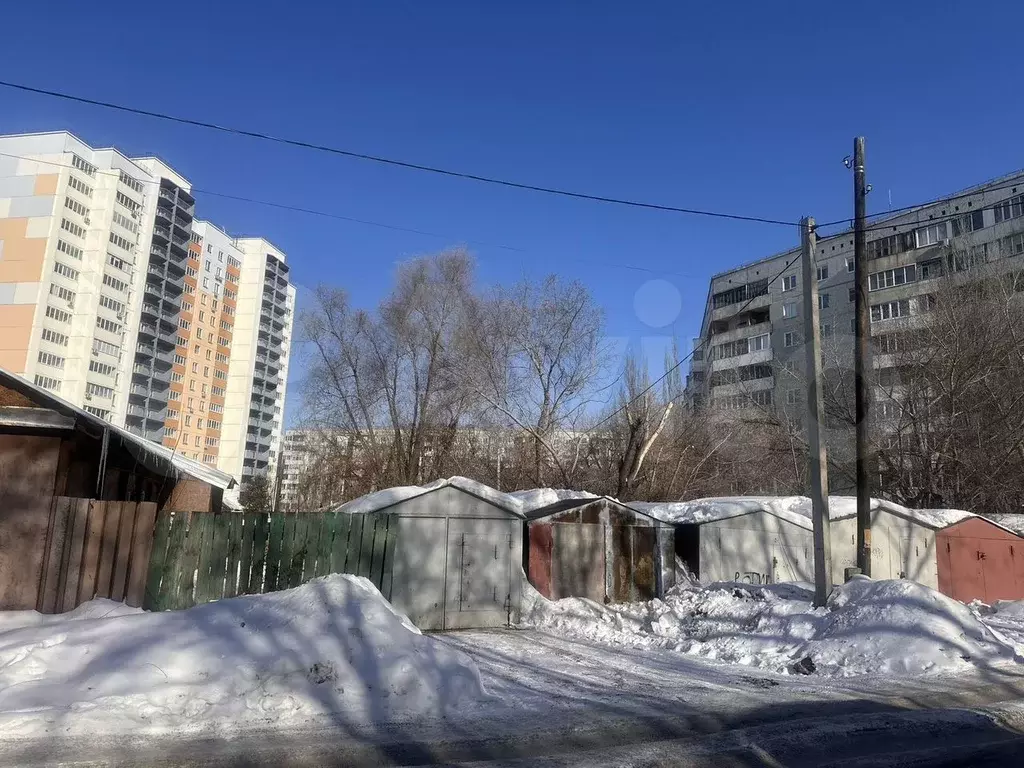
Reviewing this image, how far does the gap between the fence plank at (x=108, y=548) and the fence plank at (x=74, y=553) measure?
28 centimetres

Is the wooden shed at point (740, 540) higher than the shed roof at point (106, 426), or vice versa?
the shed roof at point (106, 426)

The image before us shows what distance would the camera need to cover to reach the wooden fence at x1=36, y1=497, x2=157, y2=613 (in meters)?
9.88

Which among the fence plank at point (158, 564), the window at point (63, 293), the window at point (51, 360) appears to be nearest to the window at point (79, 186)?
the window at point (63, 293)

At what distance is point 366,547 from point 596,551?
636cm

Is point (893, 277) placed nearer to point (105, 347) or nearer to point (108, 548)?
point (108, 548)

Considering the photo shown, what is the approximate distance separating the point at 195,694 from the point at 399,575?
683 centimetres

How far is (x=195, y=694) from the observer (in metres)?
6.55

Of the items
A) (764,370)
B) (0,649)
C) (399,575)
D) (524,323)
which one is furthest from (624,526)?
(764,370)

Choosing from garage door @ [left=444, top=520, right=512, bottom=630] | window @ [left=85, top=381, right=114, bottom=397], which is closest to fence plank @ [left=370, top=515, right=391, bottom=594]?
garage door @ [left=444, top=520, right=512, bottom=630]

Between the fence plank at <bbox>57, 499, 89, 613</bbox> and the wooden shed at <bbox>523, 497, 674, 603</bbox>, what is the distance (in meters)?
9.17

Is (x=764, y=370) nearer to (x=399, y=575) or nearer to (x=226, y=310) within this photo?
(x=399, y=575)

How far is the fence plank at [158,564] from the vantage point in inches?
428

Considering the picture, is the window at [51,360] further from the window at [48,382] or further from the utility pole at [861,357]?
the utility pole at [861,357]

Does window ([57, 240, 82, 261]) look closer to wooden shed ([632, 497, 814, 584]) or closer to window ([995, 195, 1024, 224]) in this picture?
wooden shed ([632, 497, 814, 584])
